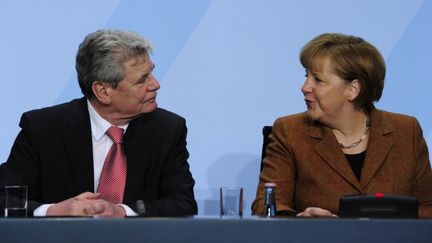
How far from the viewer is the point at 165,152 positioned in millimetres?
3201

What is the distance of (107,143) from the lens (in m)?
3.20

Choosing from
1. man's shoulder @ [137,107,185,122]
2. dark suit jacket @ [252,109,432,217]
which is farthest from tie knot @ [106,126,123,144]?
dark suit jacket @ [252,109,432,217]

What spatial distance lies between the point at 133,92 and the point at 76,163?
33 cm

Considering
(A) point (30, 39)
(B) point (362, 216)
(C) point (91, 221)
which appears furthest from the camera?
(A) point (30, 39)

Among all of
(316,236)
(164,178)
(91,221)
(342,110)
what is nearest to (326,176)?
(342,110)

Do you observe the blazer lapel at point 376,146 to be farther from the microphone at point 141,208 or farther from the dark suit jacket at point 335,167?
the microphone at point 141,208

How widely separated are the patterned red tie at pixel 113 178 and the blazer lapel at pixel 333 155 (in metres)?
0.70

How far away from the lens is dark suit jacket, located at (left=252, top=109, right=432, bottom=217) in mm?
3111

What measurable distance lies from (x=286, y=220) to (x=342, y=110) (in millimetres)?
1211

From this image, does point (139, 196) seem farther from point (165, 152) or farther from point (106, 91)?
point (106, 91)

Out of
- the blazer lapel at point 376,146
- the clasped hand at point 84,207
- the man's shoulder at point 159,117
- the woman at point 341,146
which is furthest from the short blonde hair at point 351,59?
the clasped hand at point 84,207

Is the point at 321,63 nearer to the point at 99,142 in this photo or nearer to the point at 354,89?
the point at 354,89

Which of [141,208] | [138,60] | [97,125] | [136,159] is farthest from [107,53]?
[141,208]

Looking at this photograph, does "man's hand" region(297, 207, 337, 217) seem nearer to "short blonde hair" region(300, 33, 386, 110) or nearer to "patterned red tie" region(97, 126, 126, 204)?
"short blonde hair" region(300, 33, 386, 110)
